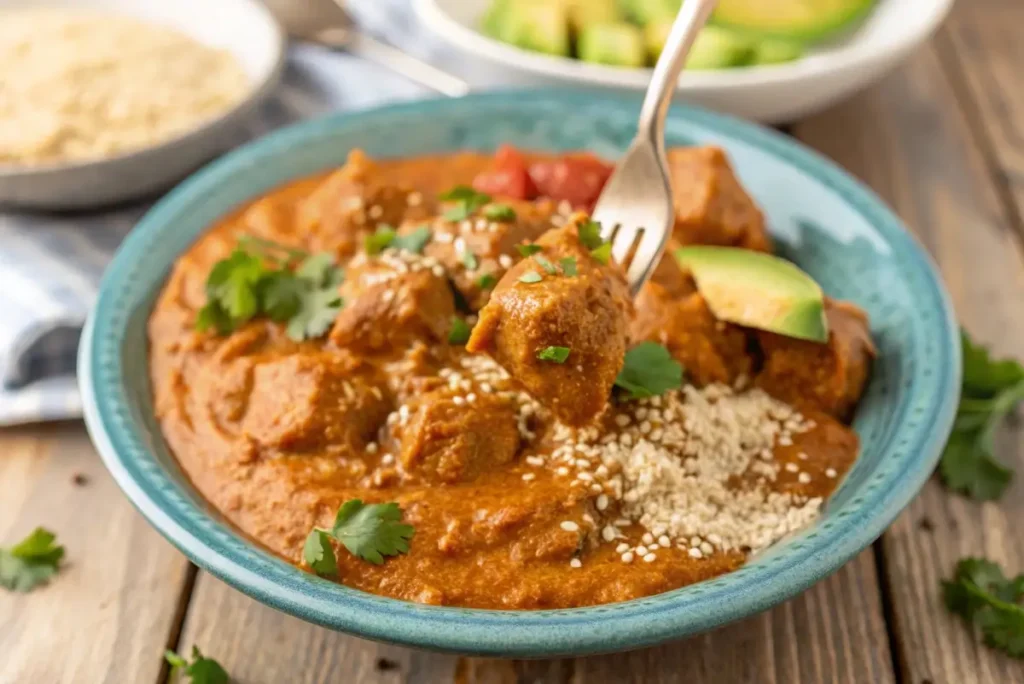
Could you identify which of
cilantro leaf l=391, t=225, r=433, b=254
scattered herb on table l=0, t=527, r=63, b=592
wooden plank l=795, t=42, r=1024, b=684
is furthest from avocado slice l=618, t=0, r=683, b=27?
scattered herb on table l=0, t=527, r=63, b=592

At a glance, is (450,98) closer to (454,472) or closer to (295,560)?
(454,472)

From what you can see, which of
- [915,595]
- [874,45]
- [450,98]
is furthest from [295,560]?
[874,45]

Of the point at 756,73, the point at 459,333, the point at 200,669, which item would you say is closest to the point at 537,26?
the point at 756,73

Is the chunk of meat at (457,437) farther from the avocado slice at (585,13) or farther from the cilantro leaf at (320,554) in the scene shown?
the avocado slice at (585,13)

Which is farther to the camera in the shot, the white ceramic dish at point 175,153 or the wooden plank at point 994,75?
the wooden plank at point 994,75

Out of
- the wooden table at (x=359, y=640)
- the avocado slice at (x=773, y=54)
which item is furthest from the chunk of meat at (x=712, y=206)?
the avocado slice at (x=773, y=54)

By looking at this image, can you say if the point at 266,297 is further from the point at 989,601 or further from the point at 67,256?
the point at 989,601

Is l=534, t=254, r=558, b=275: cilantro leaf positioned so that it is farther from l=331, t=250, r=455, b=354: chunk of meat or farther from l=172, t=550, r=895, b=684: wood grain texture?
l=172, t=550, r=895, b=684: wood grain texture
